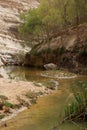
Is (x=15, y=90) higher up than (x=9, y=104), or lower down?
lower down

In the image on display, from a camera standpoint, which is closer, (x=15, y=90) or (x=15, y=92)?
(x=15, y=92)

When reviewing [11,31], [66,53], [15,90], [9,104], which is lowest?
[66,53]

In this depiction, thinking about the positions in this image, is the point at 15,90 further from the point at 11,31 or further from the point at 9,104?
the point at 11,31

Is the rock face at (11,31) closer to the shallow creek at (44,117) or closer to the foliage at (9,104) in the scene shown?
the shallow creek at (44,117)

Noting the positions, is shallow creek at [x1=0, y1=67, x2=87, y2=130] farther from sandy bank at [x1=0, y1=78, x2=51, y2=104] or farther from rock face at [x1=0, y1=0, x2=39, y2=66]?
rock face at [x1=0, y1=0, x2=39, y2=66]

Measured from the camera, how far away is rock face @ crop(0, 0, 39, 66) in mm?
75000

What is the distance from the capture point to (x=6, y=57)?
7431 centimetres

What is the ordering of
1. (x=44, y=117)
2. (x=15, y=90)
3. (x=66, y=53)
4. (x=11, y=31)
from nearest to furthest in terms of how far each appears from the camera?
(x=44, y=117)
(x=15, y=90)
(x=66, y=53)
(x=11, y=31)

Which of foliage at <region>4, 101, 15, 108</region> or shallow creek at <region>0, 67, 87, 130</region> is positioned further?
foliage at <region>4, 101, 15, 108</region>

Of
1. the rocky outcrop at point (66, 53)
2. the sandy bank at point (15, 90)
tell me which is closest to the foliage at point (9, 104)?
the sandy bank at point (15, 90)

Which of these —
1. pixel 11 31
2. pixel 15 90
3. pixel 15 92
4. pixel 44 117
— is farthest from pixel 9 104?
pixel 11 31

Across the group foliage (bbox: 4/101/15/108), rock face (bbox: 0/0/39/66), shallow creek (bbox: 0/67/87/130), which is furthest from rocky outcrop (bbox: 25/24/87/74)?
foliage (bbox: 4/101/15/108)

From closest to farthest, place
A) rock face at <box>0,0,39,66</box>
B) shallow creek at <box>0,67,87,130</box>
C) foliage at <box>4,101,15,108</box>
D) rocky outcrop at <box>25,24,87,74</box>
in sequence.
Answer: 1. shallow creek at <box>0,67,87,130</box>
2. foliage at <box>4,101,15,108</box>
3. rocky outcrop at <box>25,24,87,74</box>
4. rock face at <box>0,0,39,66</box>

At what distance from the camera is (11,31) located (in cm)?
9350
